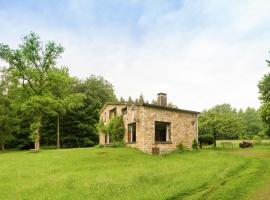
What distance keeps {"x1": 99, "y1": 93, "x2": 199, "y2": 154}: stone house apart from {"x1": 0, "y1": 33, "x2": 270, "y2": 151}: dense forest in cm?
707

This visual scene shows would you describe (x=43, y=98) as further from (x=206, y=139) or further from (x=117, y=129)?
(x=206, y=139)

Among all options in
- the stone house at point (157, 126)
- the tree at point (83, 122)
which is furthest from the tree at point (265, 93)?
the tree at point (83, 122)

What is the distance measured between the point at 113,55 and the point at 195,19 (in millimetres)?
11812

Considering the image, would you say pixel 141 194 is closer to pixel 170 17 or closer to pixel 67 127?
pixel 170 17

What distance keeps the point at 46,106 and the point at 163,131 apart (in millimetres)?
16800

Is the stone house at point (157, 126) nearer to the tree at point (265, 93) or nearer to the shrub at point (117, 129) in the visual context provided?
the shrub at point (117, 129)

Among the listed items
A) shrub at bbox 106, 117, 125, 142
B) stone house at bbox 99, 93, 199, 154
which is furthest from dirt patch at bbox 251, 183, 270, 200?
shrub at bbox 106, 117, 125, 142

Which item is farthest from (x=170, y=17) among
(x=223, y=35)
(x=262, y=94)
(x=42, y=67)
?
(x=42, y=67)

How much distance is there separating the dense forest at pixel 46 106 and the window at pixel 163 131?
8.60 metres

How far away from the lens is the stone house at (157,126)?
24.4 m

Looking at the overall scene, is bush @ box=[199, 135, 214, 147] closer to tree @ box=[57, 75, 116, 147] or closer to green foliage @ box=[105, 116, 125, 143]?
green foliage @ box=[105, 116, 125, 143]

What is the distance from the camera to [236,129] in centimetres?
3725

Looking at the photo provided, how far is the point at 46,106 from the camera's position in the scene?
35656mm

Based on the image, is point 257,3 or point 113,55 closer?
point 257,3
